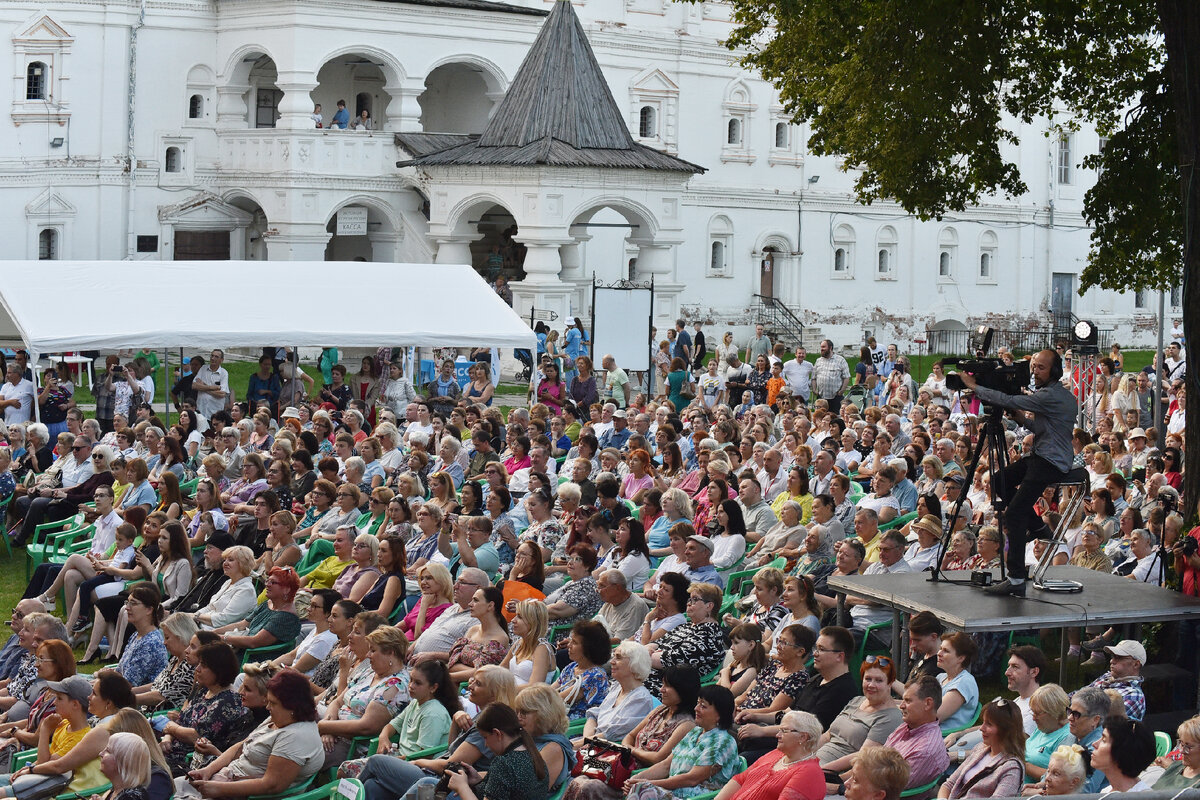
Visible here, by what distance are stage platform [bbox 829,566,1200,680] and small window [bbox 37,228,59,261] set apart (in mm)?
27660

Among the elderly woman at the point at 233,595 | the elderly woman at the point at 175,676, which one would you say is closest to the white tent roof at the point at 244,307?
the elderly woman at the point at 233,595

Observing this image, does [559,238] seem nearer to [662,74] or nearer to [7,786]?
[662,74]

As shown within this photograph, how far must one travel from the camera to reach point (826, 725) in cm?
898

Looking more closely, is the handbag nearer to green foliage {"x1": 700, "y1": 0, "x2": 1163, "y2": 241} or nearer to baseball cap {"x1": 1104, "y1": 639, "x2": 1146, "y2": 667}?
baseball cap {"x1": 1104, "y1": 639, "x2": 1146, "y2": 667}

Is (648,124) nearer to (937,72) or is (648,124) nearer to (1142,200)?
(1142,200)

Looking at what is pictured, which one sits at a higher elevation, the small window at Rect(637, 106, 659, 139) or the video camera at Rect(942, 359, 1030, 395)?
the small window at Rect(637, 106, 659, 139)

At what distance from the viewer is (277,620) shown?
11.3 metres

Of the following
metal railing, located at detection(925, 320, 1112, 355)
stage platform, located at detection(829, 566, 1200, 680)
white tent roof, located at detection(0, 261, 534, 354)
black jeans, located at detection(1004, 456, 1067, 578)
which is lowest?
stage platform, located at detection(829, 566, 1200, 680)

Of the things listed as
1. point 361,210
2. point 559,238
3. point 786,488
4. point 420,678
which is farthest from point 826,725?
point 361,210

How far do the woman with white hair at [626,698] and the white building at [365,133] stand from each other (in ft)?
79.1

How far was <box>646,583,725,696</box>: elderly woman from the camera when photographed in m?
10.1

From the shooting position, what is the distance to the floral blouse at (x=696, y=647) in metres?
10.1

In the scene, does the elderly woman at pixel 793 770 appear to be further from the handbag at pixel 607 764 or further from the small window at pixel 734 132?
the small window at pixel 734 132

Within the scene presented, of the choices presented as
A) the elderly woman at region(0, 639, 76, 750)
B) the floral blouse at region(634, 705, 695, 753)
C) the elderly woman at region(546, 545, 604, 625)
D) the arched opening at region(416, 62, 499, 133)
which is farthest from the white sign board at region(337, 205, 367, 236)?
the floral blouse at region(634, 705, 695, 753)
